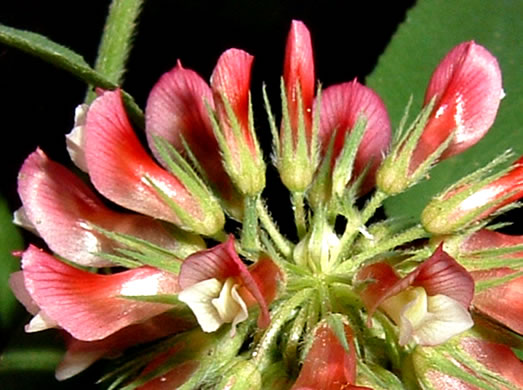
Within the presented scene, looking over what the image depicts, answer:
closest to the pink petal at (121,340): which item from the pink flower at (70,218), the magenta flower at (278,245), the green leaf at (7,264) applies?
the magenta flower at (278,245)

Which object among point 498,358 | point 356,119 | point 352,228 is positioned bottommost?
point 498,358

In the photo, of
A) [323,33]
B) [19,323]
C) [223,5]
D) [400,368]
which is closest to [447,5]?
[323,33]

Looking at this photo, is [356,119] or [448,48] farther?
[448,48]

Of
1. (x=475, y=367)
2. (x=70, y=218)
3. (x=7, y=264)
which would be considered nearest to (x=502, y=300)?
(x=475, y=367)

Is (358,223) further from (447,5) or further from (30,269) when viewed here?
(447,5)

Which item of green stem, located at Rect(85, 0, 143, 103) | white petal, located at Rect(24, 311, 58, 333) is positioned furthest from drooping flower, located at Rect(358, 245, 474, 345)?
green stem, located at Rect(85, 0, 143, 103)

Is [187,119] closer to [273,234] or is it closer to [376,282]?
[273,234]
